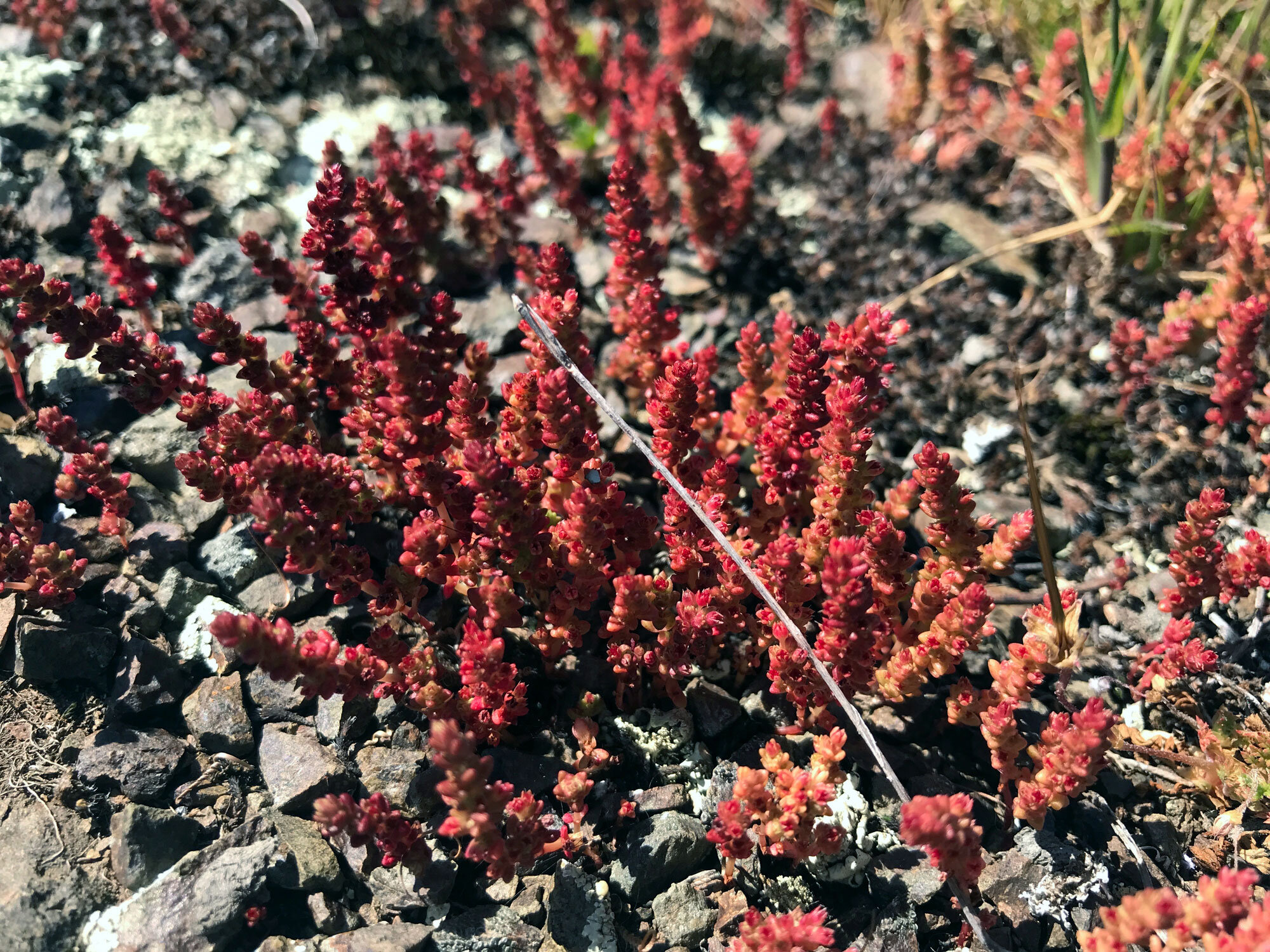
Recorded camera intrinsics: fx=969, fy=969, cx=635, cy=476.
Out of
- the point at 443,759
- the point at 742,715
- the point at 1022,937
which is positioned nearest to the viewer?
the point at 443,759

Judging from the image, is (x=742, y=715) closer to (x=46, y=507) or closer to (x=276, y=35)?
(x=46, y=507)

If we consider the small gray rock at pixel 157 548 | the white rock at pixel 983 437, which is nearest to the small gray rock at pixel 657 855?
the small gray rock at pixel 157 548

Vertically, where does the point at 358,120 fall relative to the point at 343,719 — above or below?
above

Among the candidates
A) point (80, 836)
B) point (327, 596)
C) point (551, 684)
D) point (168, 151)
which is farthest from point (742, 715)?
point (168, 151)

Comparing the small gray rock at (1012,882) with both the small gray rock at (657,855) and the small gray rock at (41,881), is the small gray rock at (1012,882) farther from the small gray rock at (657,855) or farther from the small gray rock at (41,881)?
the small gray rock at (41,881)

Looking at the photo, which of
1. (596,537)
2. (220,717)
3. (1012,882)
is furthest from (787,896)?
(220,717)

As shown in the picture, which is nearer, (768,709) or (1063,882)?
(1063,882)

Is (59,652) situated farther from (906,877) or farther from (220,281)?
(906,877)
